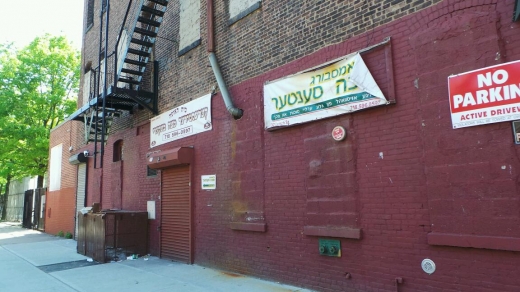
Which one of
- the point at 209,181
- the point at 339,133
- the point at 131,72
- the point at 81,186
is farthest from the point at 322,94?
the point at 81,186

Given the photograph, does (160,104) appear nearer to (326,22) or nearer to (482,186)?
(326,22)

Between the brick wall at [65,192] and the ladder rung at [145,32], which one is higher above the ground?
the ladder rung at [145,32]

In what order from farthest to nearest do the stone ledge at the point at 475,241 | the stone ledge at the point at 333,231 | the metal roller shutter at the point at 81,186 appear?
1. the metal roller shutter at the point at 81,186
2. the stone ledge at the point at 333,231
3. the stone ledge at the point at 475,241

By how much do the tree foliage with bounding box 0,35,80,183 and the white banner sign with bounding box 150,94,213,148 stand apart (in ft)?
47.1

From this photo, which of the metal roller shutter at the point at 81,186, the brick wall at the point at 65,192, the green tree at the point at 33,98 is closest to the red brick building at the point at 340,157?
the metal roller shutter at the point at 81,186

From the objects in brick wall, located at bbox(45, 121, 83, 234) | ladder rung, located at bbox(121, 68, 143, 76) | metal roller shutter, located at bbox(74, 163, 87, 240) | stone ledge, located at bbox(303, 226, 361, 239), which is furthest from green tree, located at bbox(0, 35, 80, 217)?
stone ledge, located at bbox(303, 226, 361, 239)

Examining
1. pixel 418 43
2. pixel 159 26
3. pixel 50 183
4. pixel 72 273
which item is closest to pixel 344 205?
pixel 418 43

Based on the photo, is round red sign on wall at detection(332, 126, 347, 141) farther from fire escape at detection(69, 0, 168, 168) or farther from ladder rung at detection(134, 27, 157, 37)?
ladder rung at detection(134, 27, 157, 37)

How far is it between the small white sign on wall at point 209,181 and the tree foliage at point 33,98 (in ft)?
55.7

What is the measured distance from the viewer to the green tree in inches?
883

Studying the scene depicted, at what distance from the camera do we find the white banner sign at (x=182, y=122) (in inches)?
372

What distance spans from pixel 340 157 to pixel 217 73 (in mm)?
3908

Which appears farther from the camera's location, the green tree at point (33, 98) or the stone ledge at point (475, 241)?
the green tree at point (33, 98)

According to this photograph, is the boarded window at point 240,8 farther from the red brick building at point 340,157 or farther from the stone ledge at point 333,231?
the stone ledge at point 333,231
